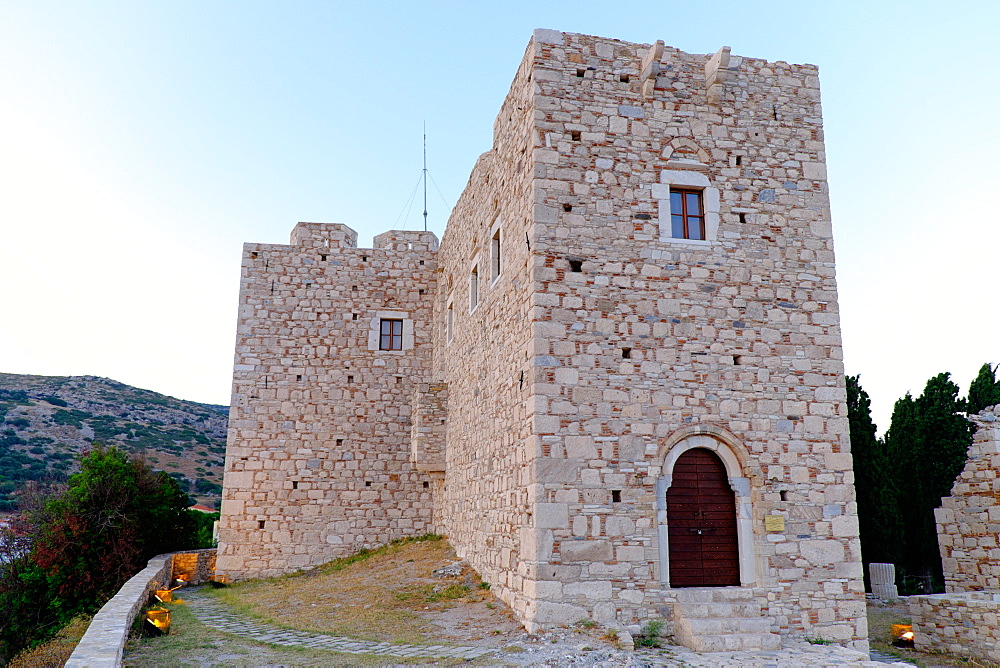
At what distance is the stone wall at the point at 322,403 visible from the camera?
50.1 feet

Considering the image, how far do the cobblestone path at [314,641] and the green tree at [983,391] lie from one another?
13808mm

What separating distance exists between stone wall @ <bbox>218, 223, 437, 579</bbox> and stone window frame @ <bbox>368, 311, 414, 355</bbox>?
2cm

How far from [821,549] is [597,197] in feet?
16.9

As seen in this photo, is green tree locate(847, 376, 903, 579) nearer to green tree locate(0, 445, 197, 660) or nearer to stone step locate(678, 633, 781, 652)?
stone step locate(678, 633, 781, 652)

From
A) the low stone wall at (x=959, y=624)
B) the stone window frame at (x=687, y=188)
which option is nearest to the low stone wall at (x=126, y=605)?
the stone window frame at (x=687, y=188)

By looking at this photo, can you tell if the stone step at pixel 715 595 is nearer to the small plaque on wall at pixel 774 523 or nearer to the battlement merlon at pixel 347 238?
the small plaque on wall at pixel 774 523

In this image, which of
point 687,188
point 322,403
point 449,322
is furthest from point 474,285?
point 322,403

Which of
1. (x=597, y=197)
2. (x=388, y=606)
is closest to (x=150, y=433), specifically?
(x=388, y=606)

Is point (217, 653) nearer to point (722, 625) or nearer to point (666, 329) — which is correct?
point (722, 625)

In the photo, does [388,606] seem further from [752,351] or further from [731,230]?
[731,230]

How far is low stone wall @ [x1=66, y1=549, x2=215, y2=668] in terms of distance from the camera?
20.5 ft

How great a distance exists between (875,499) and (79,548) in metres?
16.4

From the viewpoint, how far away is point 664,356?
29.0 feet

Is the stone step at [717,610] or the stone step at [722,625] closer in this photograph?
the stone step at [722,625]
